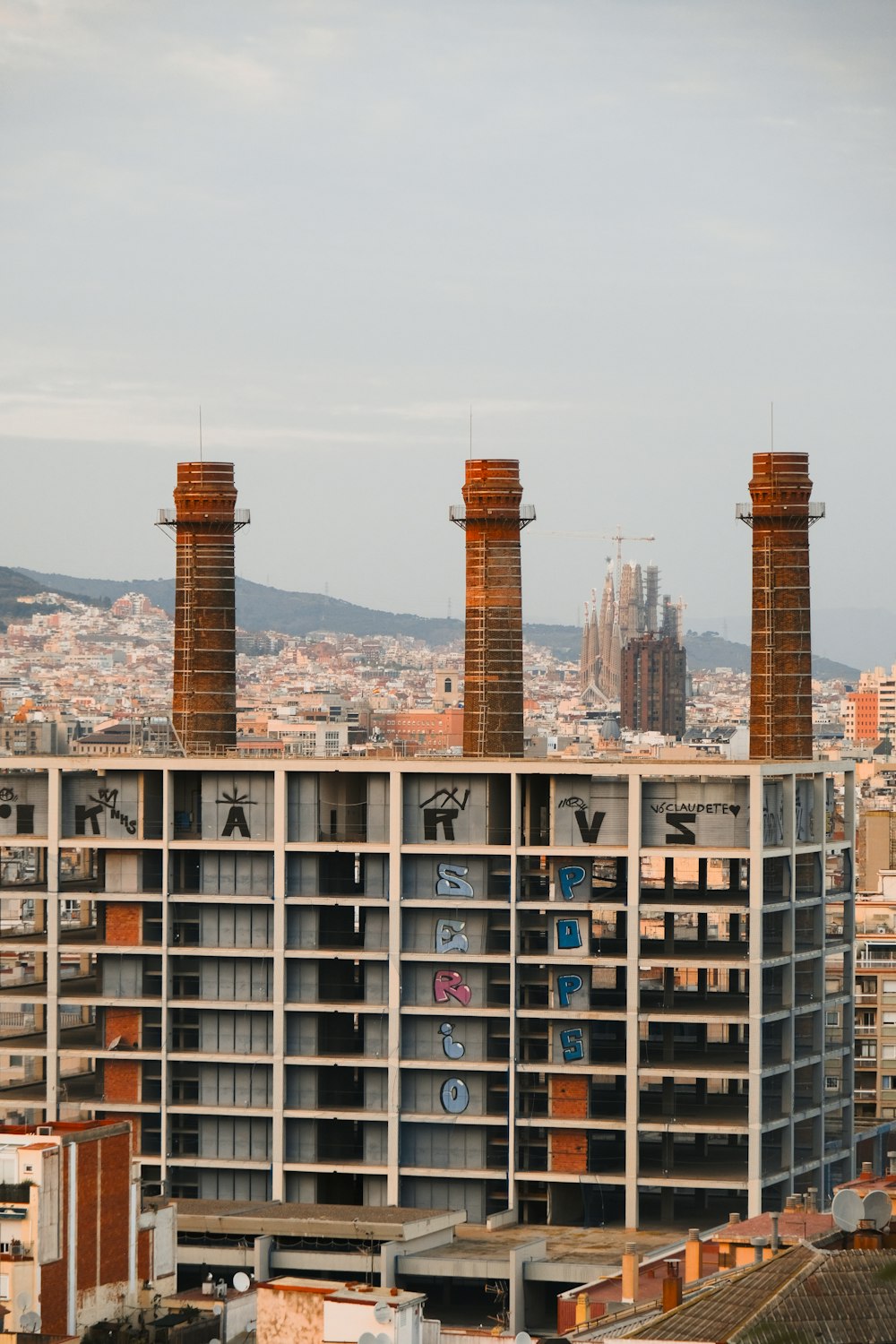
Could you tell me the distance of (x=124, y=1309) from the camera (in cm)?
6009

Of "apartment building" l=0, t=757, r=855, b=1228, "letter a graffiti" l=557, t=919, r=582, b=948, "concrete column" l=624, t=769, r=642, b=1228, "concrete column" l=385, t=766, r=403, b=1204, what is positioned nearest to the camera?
"concrete column" l=624, t=769, r=642, b=1228

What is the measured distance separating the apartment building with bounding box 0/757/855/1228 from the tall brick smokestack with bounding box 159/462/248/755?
552 inches

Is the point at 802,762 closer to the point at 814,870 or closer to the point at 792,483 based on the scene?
the point at 814,870

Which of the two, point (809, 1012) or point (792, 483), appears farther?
point (792, 483)

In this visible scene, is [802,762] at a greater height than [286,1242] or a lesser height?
greater

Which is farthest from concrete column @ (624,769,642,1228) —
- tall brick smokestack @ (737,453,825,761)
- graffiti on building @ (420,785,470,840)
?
tall brick smokestack @ (737,453,825,761)

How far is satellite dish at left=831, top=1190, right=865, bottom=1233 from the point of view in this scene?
40.5 metres

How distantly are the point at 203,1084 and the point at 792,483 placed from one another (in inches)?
1160

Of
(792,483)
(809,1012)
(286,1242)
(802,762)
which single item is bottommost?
(286,1242)

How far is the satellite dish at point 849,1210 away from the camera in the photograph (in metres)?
40.5

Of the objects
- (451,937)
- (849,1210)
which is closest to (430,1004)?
(451,937)

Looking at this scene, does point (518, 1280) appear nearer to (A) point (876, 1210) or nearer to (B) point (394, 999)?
(B) point (394, 999)

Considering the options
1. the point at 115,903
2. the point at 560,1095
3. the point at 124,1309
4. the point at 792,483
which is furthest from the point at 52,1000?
the point at 792,483

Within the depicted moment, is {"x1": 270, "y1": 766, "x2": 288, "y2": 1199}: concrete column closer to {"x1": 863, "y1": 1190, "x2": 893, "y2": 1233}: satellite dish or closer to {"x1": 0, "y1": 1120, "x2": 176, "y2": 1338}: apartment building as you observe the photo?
{"x1": 0, "y1": 1120, "x2": 176, "y2": 1338}: apartment building
